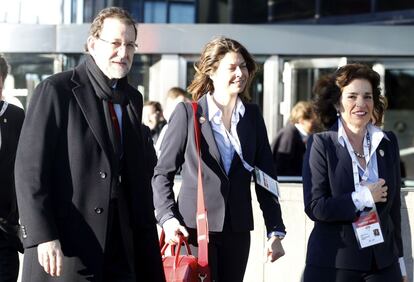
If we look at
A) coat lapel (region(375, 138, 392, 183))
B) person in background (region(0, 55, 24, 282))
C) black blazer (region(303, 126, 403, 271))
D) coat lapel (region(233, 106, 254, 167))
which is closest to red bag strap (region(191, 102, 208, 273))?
coat lapel (region(233, 106, 254, 167))

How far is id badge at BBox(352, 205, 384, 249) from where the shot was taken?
5164mm

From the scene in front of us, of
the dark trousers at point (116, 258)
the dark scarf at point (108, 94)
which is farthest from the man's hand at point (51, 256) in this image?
the dark scarf at point (108, 94)

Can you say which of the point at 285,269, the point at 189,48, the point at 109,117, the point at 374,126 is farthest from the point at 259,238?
the point at 189,48

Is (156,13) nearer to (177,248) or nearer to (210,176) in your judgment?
(210,176)

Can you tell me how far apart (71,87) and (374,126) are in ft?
6.10

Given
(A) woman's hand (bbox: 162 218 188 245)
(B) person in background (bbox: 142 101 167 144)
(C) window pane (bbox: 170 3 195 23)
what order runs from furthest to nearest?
(C) window pane (bbox: 170 3 195 23) < (B) person in background (bbox: 142 101 167 144) < (A) woman's hand (bbox: 162 218 188 245)

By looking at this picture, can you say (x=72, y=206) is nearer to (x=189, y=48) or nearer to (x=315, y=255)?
(x=315, y=255)

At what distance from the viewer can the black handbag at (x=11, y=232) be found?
18.0 feet

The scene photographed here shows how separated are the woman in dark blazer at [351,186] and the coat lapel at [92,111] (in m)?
1.33

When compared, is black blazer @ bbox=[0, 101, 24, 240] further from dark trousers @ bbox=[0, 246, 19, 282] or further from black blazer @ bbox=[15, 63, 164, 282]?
black blazer @ bbox=[15, 63, 164, 282]

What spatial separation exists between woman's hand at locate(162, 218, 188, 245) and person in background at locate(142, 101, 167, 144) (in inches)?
213

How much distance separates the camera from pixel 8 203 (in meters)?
5.52

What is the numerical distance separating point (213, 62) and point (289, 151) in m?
5.38

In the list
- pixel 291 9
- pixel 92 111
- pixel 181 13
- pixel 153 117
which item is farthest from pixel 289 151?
pixel 291 9
